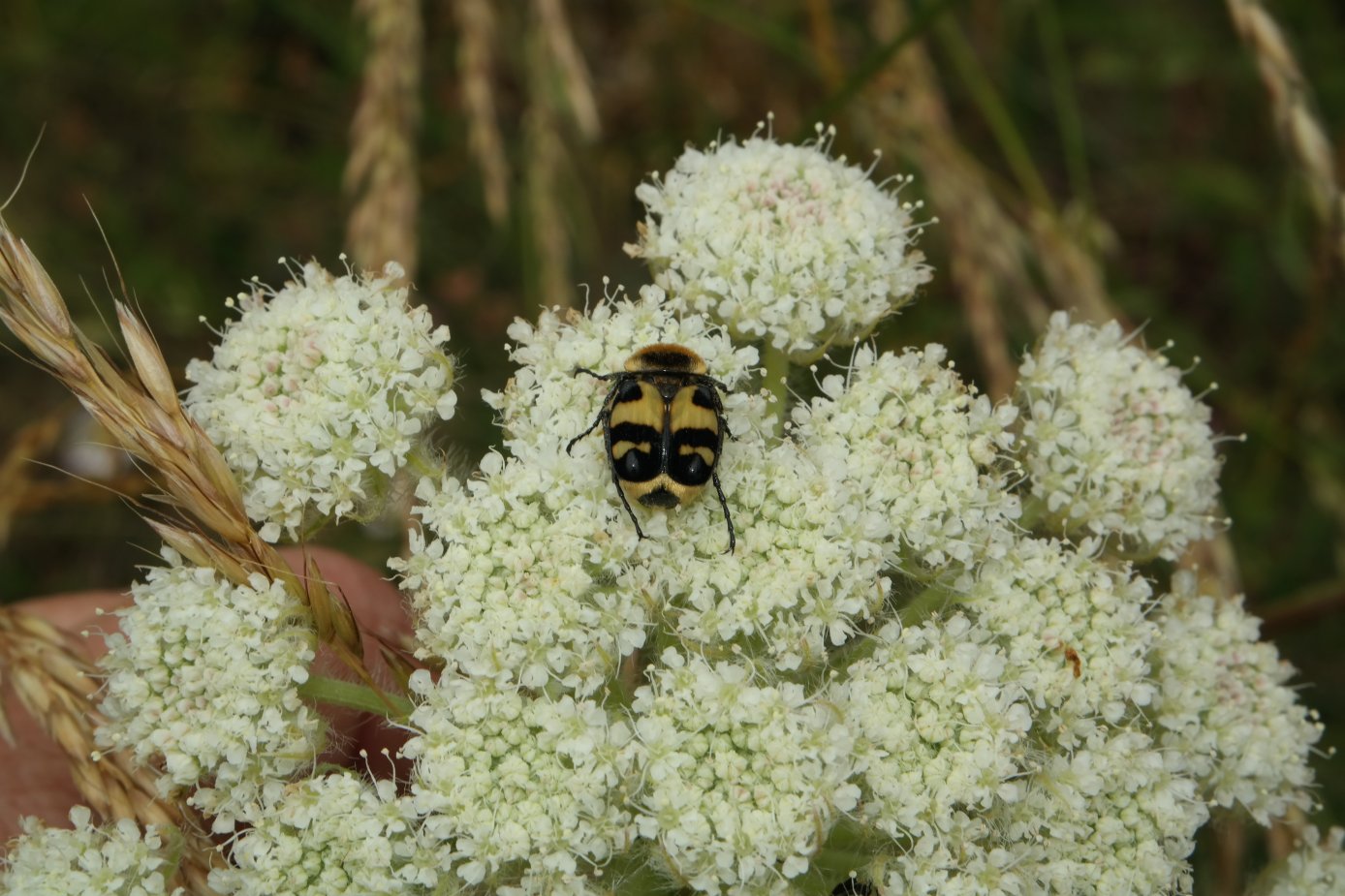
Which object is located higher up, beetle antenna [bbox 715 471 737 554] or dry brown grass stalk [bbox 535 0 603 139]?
dry brown grass stalk [bbox 535 0 603 139]

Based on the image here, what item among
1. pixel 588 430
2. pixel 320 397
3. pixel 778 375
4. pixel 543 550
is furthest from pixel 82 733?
pixel 778 375

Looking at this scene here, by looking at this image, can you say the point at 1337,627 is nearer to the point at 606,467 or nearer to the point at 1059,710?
the point at 1059,710

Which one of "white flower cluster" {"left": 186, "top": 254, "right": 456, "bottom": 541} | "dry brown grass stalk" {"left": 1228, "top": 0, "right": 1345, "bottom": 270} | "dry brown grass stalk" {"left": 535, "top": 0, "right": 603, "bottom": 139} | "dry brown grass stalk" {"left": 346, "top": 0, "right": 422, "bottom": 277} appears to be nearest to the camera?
"white flower cluster" {"left": 186, "top": 254, "right": 456, "bottom": 541}

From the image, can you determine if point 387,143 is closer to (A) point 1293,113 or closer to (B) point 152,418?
(B) point 152,418

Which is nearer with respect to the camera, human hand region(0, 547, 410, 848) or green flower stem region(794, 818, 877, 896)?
green flower stem region(794, 818, 877, 896)

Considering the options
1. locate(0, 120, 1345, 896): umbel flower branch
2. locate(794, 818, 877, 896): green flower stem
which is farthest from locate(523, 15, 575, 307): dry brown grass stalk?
locate(794, 818, 877, 896): green flower stem

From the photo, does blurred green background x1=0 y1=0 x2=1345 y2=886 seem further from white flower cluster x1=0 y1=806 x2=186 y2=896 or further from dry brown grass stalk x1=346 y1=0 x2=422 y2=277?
white flower cluster x1=0 y1=806 x2=186 y2=896
